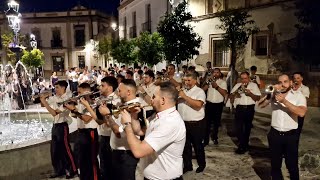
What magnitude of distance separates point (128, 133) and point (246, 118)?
480cm

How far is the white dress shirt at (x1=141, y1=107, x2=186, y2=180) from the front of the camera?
3170 millimetres

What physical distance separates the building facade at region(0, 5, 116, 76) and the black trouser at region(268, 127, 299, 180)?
4081 centimetres

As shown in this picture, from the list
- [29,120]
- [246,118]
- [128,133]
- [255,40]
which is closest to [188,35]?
[255,40]

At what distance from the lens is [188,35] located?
643 inches

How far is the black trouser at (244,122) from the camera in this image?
24.1ft

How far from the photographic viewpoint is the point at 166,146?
329cm

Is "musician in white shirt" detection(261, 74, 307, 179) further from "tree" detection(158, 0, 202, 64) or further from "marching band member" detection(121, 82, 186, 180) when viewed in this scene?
"tree" detection(158, 0, 202, 64)

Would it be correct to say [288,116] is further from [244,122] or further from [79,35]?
[79,35]

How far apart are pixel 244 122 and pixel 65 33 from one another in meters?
42.7

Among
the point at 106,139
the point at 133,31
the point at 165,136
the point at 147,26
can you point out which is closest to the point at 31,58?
the point at 133,31

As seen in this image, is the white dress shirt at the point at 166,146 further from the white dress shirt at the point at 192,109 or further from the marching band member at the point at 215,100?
the marching band member at the point at 215,100

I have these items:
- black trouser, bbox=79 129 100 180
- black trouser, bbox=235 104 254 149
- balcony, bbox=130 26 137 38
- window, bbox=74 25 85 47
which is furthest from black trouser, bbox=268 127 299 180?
window, bbox=74 25 85 47

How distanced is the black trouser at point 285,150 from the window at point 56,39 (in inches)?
1778

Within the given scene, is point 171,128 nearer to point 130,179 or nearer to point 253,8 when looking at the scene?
point 130,179
